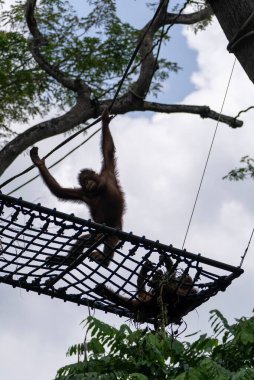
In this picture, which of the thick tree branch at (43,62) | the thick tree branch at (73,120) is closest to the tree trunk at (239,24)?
the thick tree branch at (73,120)

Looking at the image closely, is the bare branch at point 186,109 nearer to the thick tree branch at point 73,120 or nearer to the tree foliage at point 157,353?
the thick tree branch at point 73,120

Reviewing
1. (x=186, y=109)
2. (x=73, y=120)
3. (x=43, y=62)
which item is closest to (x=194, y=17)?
(x=186, y=109)

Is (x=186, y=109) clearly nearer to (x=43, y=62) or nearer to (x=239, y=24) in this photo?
(x=43, y=62)

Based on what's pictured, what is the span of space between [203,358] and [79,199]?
2256mm

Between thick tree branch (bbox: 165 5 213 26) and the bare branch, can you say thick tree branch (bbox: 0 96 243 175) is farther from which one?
thick tree branch (bbox: 165 5 213 26)

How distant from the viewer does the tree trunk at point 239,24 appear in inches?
118

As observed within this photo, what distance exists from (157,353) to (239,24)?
1189 millimetres

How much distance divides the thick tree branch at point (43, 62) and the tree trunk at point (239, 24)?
360cm

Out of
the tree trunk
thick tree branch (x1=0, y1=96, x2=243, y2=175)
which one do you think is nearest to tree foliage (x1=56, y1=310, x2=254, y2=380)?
the tree trunk

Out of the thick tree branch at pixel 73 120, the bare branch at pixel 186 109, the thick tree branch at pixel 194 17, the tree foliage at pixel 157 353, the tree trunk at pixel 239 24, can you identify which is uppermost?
the thick tree branch at pixel 194 17

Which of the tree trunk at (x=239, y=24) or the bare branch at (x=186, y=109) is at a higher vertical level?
the bare branch at (x=186, y=109)

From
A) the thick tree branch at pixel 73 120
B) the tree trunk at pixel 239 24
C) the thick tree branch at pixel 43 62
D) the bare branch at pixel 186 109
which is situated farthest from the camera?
the bare branch at pixel 186 109

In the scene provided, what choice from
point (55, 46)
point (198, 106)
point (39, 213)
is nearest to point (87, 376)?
point (39, 213)

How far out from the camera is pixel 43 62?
7203mm
